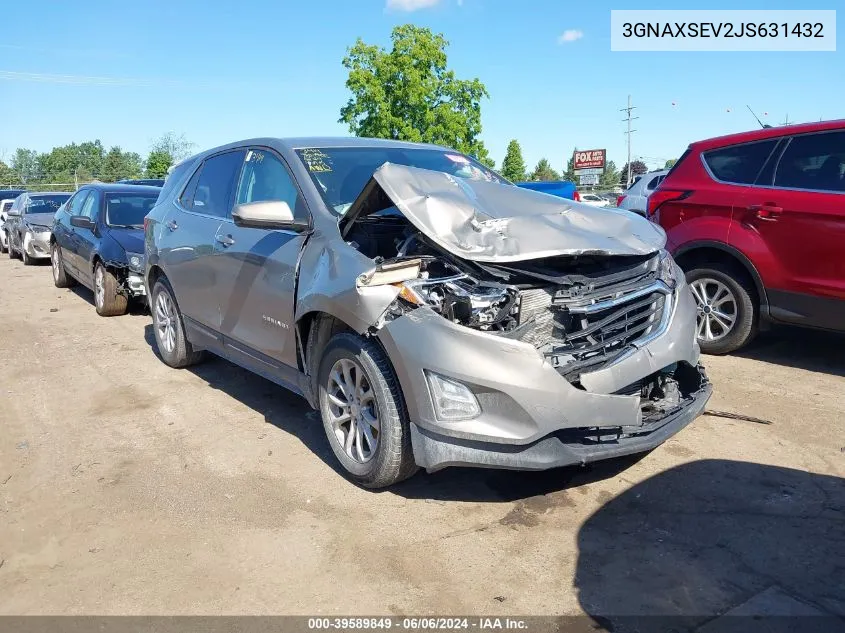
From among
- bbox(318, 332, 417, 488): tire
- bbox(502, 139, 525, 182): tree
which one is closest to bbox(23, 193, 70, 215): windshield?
bbox(318, 332, 417, 488): tire

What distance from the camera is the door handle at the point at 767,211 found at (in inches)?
221

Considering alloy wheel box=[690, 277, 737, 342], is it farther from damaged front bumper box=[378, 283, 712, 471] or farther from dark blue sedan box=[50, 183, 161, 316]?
dark blue sedan box=[50, 183, 161, 316]

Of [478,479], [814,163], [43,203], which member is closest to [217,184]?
[478,479]

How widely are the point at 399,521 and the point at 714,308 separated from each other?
3820mm

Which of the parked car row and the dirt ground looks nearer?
the dirt ground

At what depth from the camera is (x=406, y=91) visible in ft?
116

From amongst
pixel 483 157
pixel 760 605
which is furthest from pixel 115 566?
pixel 483 157

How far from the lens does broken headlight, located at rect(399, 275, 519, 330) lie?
131 inches

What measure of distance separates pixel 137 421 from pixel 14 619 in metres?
2.34

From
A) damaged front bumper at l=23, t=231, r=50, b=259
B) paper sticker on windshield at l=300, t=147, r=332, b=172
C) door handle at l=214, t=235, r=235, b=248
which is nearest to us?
paper sticker on windshield at l=300, t=147, r=332, b=172

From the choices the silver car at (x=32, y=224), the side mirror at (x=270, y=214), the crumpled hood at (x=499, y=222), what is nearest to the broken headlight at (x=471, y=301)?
the crumpled hood at (x=499, y=222)

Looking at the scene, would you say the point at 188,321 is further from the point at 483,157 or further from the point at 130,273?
the point at 483,157

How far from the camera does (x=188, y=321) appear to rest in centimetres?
574

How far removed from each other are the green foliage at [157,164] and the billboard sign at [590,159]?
49.0 metres
